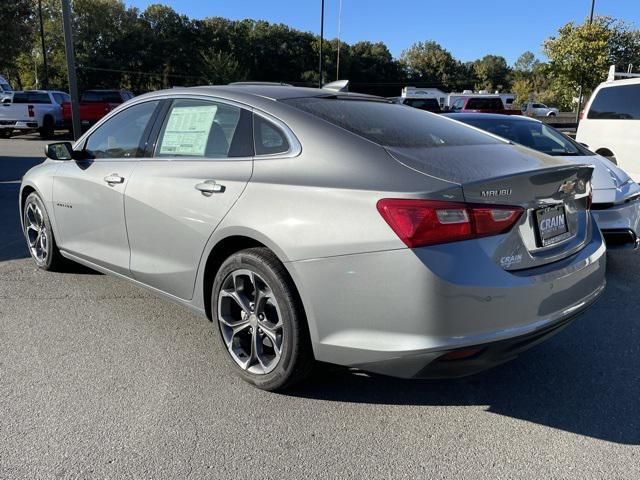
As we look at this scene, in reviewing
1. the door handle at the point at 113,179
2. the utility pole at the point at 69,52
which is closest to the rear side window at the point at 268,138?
the door handle at the point at 113,179

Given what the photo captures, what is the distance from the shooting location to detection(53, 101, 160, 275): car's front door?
380cm

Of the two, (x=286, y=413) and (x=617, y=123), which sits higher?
(x=617, y=123)

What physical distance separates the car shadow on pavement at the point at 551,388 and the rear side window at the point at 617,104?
569 centimetres

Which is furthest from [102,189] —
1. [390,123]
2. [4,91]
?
[4,91]

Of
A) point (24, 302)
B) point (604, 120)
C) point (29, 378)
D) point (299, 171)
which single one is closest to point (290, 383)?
point (299, 171)

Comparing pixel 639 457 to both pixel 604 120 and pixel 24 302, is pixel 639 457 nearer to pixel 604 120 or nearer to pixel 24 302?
pixel 24 302

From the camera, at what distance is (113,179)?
3.81 m

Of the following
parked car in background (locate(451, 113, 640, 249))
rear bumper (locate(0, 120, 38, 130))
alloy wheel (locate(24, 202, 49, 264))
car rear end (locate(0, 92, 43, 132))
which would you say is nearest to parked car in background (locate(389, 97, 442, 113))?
car rear end (locate(0, 92, 43, 132))

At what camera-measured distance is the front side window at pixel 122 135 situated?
3.84m

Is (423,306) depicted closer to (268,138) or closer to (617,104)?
(268,138)

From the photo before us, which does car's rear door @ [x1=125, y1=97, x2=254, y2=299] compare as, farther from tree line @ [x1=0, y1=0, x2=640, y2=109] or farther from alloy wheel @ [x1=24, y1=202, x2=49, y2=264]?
tree line @ [x1=0, y1=0, x2=640, y2=109]

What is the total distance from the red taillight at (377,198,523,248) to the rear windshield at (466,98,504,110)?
20612 millimetres

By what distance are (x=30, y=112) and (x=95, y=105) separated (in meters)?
2.31

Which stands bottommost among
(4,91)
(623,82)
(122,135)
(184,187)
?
(184,187)
